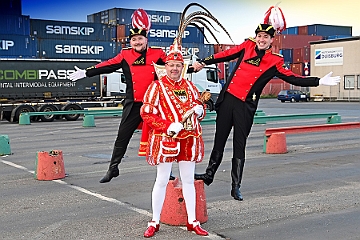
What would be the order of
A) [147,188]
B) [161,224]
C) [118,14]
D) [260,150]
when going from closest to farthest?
[161,224] → [147,188] → [260,150] → [118,14]

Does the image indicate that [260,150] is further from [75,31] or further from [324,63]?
[324,63]

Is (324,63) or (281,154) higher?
(324,63)

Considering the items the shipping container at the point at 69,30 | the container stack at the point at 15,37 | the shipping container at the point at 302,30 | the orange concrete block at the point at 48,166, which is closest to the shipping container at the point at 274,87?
the shipping container at the point at 302,30

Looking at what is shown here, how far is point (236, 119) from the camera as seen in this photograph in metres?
6.84

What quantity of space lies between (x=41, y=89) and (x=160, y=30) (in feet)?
65.0

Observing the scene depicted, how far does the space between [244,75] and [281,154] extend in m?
6.71

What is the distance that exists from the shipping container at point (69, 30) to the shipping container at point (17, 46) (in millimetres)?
1801

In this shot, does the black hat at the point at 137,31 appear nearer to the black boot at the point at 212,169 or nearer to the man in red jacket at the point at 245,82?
the man in red jacket at the point at 245,82

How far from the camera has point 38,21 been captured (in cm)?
3972

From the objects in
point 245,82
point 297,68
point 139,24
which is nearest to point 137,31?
point 139,24

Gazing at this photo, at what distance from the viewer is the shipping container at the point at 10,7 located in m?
39.0

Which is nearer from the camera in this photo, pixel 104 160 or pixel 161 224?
pixel 161 224

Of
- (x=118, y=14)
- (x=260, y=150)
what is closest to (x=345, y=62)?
(x=118, y=14)

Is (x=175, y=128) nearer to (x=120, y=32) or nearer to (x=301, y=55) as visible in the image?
(x=120, y=32)
